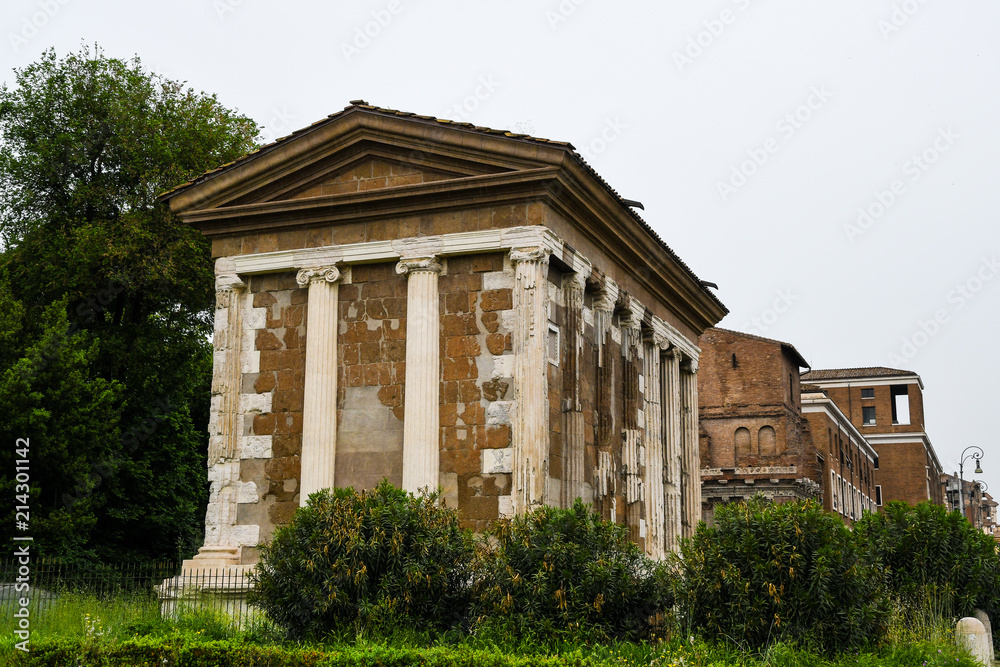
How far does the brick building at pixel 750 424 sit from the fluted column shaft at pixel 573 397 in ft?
111

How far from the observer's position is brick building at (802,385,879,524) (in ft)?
191

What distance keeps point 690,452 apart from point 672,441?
1615 millimetres

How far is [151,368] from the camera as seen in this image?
27.9 meters

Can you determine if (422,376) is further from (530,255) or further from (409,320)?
(530,255)

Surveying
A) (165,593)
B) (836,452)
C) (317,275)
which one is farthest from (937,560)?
(836,452)

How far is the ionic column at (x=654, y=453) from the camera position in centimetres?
2044

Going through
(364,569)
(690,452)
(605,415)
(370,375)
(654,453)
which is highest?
(370,375)

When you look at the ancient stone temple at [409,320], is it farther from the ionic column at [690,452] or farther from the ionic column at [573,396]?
the ionic column at [690,452]

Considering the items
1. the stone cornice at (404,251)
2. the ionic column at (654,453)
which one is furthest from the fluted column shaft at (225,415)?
the ionic column at (654,453)

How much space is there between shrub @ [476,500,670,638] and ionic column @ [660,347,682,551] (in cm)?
965

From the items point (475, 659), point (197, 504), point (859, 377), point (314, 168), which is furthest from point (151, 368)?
point (859, 377)

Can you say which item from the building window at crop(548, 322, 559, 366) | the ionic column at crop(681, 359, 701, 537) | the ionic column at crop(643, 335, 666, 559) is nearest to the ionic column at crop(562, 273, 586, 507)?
the building window at crop(548, 322, 559, 366)

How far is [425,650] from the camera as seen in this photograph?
1121cm

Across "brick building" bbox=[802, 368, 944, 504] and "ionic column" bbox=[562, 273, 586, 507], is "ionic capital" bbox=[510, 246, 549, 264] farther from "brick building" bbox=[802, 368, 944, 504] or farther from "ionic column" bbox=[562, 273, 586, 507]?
"brick building" bbox=[802, 368, 944, 504]
